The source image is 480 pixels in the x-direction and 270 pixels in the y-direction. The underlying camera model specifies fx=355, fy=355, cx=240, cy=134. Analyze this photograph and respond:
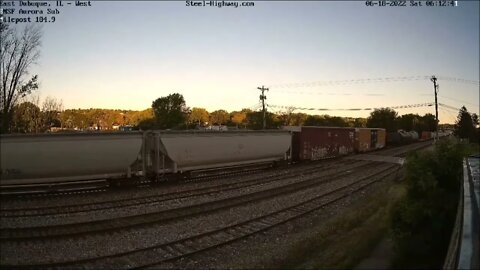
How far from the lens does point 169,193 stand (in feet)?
54.2

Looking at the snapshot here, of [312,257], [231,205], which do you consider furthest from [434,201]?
[231,205]

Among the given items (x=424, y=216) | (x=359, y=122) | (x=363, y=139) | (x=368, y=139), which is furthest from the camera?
(x=359, y=122)

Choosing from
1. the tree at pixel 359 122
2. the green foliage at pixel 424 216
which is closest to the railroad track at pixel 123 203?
the green foliage at pixel 424 216

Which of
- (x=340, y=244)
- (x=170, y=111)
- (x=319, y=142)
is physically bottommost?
(x=340, y=244)

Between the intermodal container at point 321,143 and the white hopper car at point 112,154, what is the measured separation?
25.2ft

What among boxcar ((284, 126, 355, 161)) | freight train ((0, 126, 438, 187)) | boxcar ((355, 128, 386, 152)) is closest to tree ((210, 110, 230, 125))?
boxcar ((355, 128, 386, 152))

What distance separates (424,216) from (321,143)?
2515cm

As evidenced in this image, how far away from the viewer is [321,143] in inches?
1297

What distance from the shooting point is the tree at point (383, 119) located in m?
97.9

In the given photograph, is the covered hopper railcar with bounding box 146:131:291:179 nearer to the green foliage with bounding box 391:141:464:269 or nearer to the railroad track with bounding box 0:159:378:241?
the railroad track with bounding box 0:159:378:241

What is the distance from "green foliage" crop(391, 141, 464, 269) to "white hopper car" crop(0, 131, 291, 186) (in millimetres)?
12935

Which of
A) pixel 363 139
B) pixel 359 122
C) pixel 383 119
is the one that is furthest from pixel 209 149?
pixel 359 122

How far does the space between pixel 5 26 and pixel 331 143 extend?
95.6ft

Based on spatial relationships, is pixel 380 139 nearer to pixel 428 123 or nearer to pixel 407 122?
pixel 407 122
